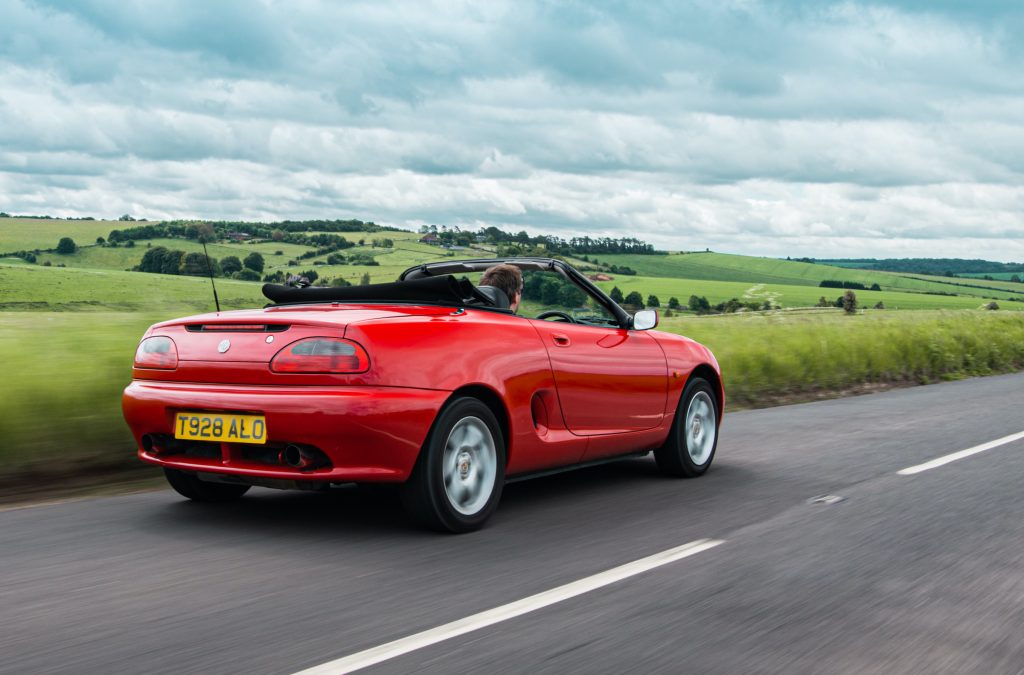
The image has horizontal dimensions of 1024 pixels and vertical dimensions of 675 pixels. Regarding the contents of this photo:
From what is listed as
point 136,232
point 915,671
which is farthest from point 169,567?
point 136,232

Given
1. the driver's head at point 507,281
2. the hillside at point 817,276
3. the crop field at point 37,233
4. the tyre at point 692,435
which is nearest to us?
the driver's head at point 507,281

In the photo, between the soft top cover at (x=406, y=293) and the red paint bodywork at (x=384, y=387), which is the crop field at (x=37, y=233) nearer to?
the soft top cover at (x=406, y=293)

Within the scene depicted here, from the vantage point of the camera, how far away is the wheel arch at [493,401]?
5.21 m

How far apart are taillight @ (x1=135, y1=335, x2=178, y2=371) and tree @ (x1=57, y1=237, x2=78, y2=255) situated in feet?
54.6

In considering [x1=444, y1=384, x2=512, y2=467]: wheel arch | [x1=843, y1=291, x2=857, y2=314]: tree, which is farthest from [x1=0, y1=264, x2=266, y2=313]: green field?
[x1=843, y1=291, x2=857, y2=314]: tree

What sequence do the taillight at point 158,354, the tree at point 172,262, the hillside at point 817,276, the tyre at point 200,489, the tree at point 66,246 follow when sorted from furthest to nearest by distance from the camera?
the hillside at point 817,276
the tree at point 66,246
the tree at point 172,262
the tyre at point 200,489
the taillight at point 158,354

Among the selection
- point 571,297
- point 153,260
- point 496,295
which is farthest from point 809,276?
point 496,295

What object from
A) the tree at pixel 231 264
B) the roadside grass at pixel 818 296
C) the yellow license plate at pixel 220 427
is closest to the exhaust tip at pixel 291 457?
the yellow license plate at pixel 220 427

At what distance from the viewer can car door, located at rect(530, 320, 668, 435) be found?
5.95 meters

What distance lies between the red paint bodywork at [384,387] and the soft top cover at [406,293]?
0.12 m

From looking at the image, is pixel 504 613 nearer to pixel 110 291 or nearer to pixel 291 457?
pixel 291 457

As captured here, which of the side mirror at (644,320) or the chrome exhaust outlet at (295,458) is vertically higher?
the side mirror at (644,320)

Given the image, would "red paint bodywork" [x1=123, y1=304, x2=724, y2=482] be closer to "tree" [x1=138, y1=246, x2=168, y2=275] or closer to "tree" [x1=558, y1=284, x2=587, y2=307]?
"tree" [x1=558, y1=284, x2=587, y2=307]

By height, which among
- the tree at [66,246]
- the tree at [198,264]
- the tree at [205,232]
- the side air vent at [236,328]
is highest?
the tree at [66,246]
